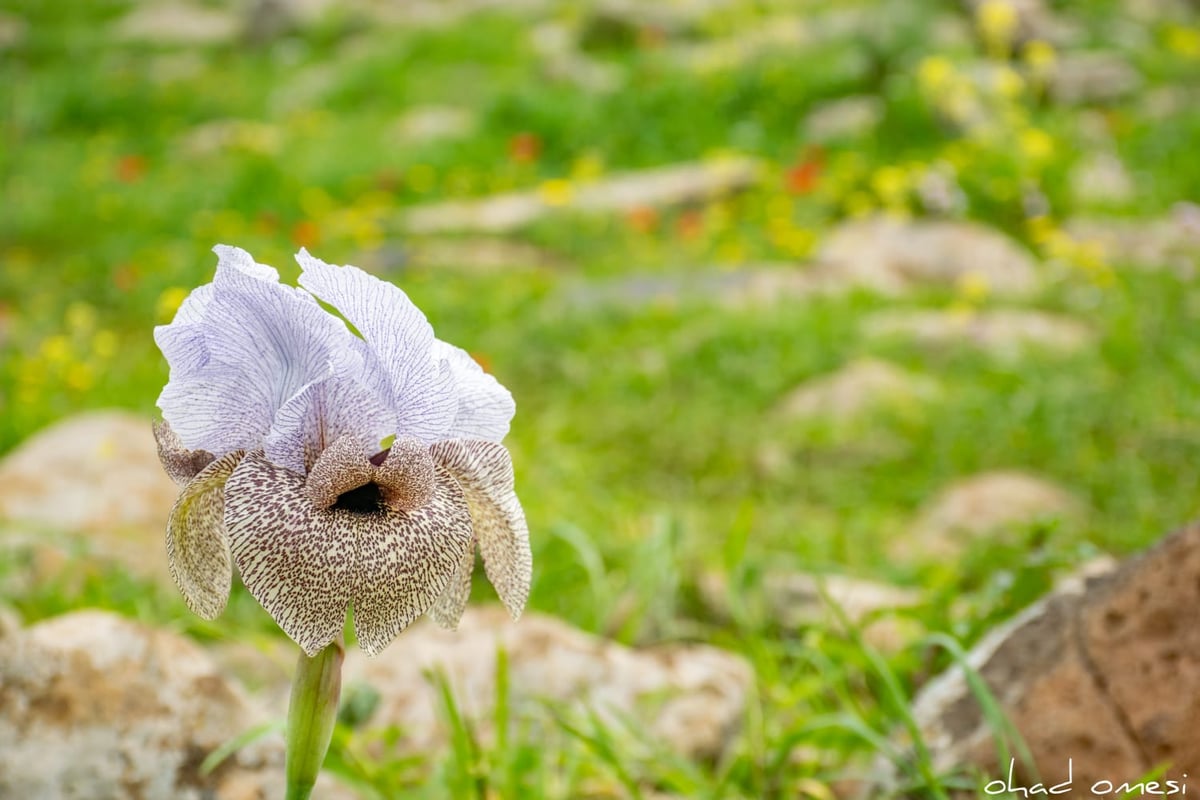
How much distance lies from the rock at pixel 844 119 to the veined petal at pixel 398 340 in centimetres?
664

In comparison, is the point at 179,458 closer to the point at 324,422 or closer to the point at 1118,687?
the point at 324,422

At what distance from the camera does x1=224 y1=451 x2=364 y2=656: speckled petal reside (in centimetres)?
94

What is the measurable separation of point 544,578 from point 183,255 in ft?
13.3

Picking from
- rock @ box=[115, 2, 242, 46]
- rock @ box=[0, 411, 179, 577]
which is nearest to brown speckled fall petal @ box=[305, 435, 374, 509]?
rock @ box=[0, 411, 179, 577]

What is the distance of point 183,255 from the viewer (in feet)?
20.4

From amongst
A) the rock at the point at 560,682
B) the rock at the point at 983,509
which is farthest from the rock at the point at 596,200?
the rock at the point at 560,682

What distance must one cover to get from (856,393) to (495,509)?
334 centimetres

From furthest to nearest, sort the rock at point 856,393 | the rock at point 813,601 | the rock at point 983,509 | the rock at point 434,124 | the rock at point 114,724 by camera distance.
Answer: the rock at point 434,124
the rock at point 856,393
the rock at point 983,509
the rock at point 813,601
the rock at point 114,724

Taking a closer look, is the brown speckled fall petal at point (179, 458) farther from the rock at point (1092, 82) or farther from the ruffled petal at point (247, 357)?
the rock at point (1092, 82)

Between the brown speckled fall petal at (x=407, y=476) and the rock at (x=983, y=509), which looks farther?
the rock at (x=983, y=509)

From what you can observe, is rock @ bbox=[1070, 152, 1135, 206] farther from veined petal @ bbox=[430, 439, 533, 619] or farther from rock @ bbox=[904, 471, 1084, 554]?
veined petal @ bbox=[430, 439, 533, 619]

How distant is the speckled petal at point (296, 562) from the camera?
943mm

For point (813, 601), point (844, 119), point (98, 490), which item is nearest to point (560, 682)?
point (813, 601)

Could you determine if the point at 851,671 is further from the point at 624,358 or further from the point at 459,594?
the point at 624,358
